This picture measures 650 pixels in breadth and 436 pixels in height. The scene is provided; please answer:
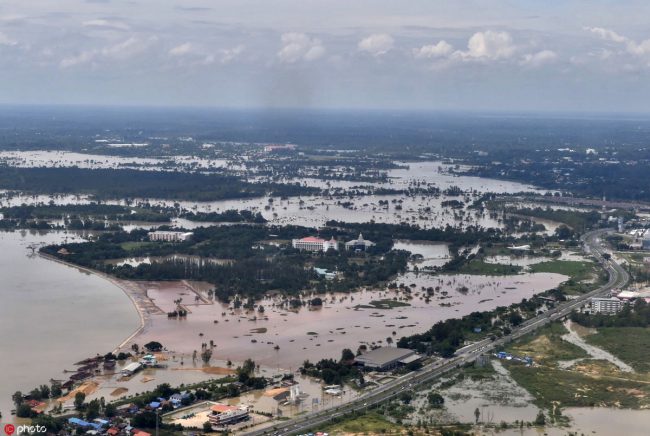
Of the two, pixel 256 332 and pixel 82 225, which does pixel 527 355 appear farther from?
pixel 82 225

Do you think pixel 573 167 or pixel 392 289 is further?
pixel 573 167

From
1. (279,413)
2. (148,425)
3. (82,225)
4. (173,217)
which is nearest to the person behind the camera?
(148,425)

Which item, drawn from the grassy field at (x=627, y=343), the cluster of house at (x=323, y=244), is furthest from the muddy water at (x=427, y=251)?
the grassy field at (x=627, y=343)

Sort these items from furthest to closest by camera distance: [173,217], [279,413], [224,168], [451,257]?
[224,168]
[173,217]
[451,257]
[279,413]

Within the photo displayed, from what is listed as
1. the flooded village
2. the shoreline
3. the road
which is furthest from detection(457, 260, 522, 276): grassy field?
the shoreline

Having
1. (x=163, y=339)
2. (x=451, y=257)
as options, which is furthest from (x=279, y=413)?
(x=451, y=257)

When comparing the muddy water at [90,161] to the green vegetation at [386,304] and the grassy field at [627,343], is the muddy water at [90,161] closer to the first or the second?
the green vegetation at [386,304]

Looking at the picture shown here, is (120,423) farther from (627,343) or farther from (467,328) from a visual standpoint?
(627,343)
